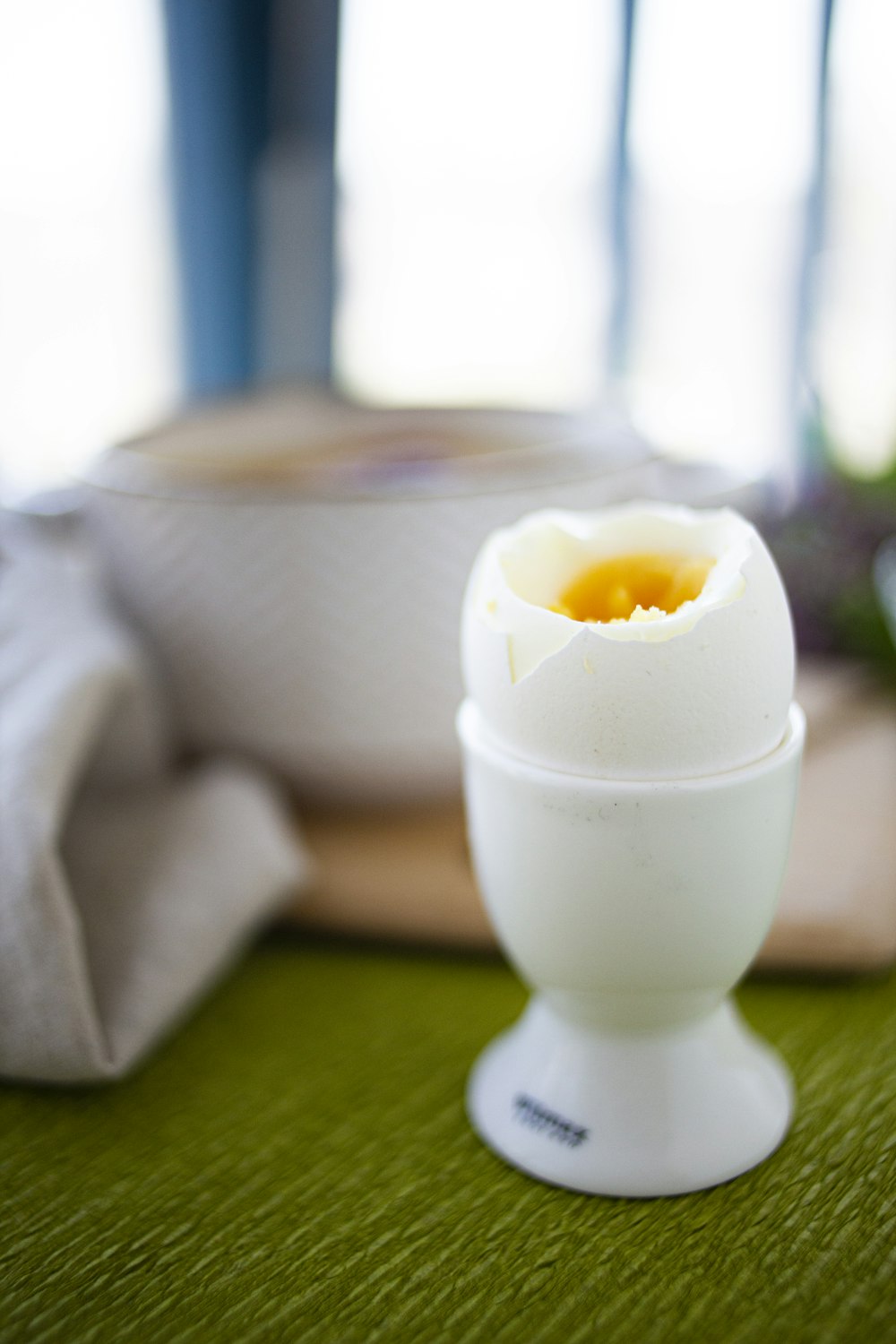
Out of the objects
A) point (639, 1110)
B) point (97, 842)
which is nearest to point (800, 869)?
point (639, 1110)

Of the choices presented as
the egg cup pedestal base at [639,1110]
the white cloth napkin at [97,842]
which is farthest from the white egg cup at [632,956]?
the white cloth napkin at [97,842]

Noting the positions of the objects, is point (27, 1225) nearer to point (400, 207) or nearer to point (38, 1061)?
point (38, 1061)

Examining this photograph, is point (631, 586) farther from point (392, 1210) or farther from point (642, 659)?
point (392, 1210)

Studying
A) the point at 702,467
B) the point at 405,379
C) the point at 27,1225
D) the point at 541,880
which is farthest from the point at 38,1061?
the point at 405,379

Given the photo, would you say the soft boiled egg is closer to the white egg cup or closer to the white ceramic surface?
the white egg cup

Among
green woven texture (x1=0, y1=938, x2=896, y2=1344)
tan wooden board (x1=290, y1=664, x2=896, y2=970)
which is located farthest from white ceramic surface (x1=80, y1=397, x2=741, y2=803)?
green woven texture (x1=0, y1=938, x2=896, y2=1344)

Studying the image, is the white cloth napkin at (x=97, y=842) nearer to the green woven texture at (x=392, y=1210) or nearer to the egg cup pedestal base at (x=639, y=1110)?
the green woven texture at (x=392, y=1210)
